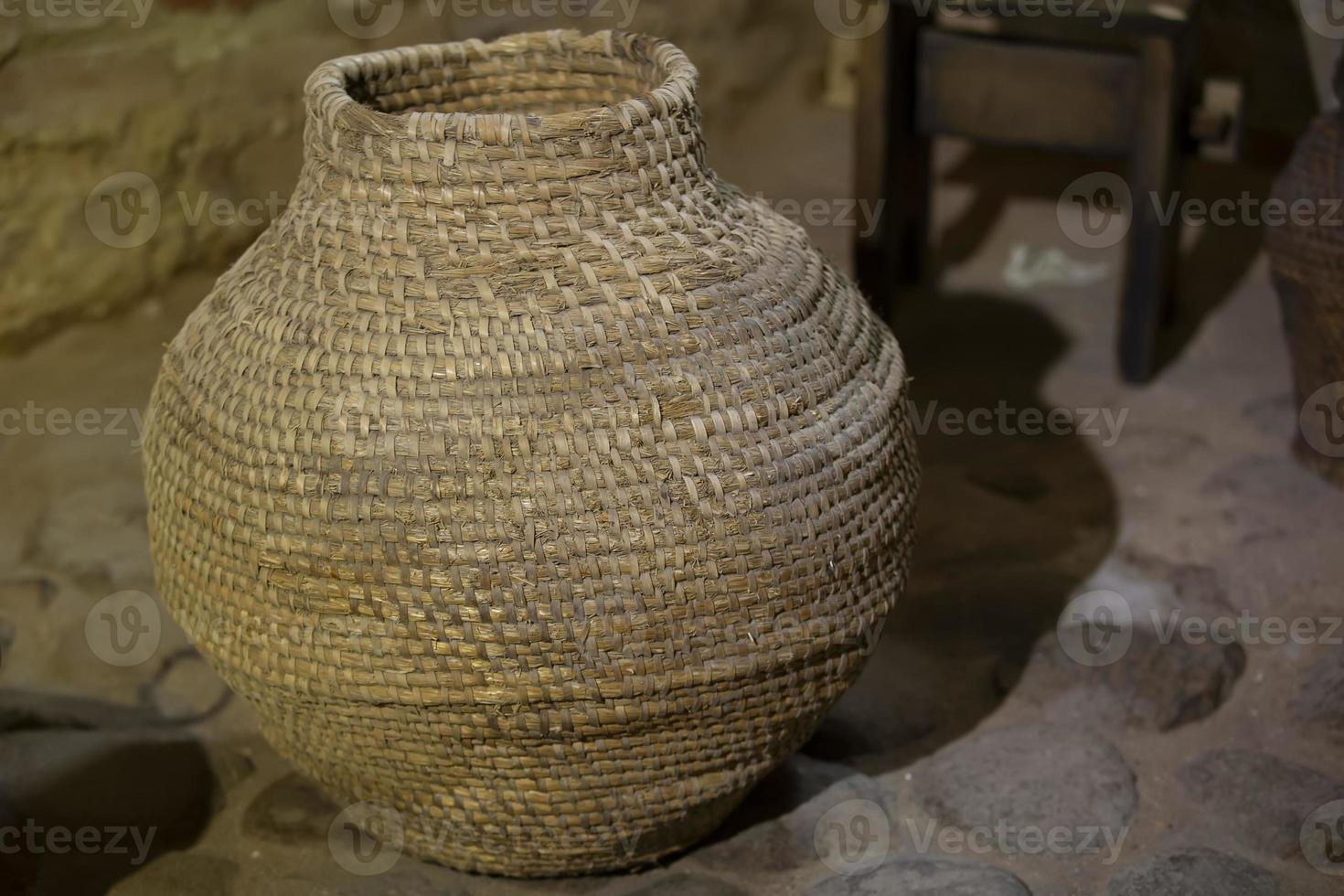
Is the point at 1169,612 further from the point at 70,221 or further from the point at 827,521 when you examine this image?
the point at 70,221

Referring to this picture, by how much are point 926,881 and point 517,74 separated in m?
1.24

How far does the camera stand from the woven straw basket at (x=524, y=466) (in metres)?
1.65

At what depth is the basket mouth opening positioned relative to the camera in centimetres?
202

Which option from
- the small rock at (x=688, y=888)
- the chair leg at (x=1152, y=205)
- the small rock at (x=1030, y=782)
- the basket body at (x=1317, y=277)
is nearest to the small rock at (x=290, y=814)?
the small rock at (x=688, y=888)

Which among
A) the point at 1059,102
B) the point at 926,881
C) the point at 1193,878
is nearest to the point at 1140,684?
the point at 1193,878

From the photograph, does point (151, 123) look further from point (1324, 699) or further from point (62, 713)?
point (1324, 699)

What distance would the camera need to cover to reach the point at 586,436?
64.7 inches

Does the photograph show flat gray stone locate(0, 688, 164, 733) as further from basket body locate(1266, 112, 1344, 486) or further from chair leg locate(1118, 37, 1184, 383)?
chair leg locate(1118, 37, 1184, 383)

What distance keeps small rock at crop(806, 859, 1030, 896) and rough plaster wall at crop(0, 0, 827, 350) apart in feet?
7.25

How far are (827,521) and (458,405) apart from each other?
448 mm

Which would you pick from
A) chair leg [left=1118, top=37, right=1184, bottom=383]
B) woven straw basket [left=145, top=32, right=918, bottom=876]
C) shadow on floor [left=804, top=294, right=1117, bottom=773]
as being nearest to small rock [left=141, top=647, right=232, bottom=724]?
woven straw basket [left=145, top=32, right=918, bottom=876]

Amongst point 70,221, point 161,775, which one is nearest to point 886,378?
point 161,775

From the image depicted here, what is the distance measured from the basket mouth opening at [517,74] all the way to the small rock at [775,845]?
41.1 inches

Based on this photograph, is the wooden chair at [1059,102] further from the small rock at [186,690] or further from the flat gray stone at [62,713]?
the flat gray stone at [62,713]
